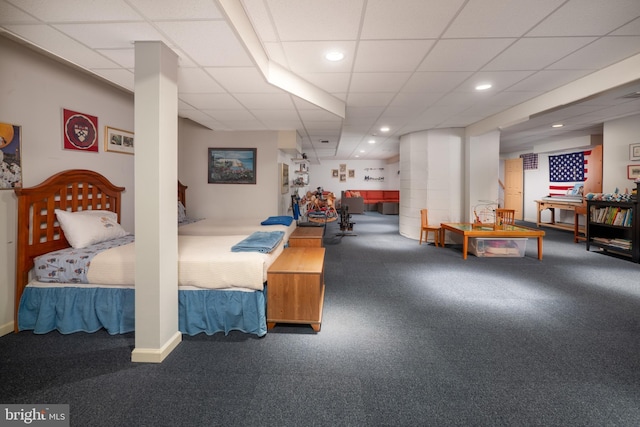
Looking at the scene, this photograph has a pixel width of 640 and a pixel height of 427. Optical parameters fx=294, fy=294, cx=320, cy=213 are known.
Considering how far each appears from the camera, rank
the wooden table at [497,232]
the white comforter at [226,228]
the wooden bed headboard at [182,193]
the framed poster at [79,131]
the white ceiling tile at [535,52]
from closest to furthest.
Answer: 1. the white ceiling tile at [535,52]
2. the framed poster at [79,131]
3. the white comforter at [226,228]
4. the wooden table at [497,232]
5. the wooden bed headboard at [182,193]

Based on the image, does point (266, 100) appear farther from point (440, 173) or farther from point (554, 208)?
point (554, 208)

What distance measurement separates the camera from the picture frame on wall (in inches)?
219

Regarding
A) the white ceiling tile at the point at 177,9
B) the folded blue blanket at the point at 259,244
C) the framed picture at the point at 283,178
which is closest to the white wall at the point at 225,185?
the framed picture at the point at 283,178

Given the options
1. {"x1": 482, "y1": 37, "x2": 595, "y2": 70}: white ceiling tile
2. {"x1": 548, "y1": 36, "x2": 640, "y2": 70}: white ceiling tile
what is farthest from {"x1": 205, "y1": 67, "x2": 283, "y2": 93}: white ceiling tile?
{"x1": 548, "y1": 36, "x2": 640, "y2": 70}: white ceiling tile

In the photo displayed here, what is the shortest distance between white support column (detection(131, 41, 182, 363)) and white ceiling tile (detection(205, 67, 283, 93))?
0.61 metres

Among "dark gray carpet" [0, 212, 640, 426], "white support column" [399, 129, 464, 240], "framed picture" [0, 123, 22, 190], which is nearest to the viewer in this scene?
"dark gray carpet" [0, 212, 640, 426]

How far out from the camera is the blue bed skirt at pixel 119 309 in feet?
8.48

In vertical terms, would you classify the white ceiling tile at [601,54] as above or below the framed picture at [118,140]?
above

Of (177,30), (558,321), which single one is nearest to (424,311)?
(558,321)

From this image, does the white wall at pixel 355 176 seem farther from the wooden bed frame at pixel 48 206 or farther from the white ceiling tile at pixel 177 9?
the white ceiling tile at pixel 177 9

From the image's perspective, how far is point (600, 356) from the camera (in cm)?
228

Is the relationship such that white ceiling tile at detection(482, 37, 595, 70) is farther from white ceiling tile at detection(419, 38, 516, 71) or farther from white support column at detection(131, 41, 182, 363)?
white support column at detection(131, 41, 182, 363)

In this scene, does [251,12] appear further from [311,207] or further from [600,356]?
[311,207]

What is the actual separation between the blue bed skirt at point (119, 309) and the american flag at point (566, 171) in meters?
9.62
